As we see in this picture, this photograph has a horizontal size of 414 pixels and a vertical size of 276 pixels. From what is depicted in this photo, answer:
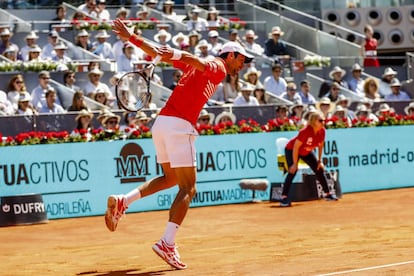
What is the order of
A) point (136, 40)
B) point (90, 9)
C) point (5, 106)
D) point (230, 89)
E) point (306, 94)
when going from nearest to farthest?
1. point (136, 40)
2. point (5, 106)
3. point (230, 89)
4. point (306, 94)
5. point (90, 9)

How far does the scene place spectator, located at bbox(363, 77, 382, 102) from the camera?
24.5 metres

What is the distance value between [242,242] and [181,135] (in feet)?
8.78

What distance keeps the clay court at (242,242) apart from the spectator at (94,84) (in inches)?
151

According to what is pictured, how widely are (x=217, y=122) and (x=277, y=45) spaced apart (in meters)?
6.74

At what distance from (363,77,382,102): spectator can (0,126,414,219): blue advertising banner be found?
260 cm

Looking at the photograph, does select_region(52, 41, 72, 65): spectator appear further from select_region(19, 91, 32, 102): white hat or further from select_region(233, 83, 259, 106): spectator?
select_region(233, 83, 259, 106): spectator

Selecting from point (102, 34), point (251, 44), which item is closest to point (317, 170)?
point (102, 34)

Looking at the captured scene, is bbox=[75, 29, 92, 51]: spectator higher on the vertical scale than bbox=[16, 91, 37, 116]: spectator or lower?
higher

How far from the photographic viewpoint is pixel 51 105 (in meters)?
19.6

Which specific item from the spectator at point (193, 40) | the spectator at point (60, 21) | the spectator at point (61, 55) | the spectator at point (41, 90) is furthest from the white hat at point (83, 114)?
the spectator at point (193, 40)

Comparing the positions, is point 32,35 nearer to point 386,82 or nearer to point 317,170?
point 317,170

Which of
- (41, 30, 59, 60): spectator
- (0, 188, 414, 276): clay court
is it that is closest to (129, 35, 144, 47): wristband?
(0, 188, 414, 276): clay court

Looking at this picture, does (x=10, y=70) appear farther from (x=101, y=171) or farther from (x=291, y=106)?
(x=291, y=106)

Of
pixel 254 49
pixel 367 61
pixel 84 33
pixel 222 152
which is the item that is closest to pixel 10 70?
pixel 84 33
